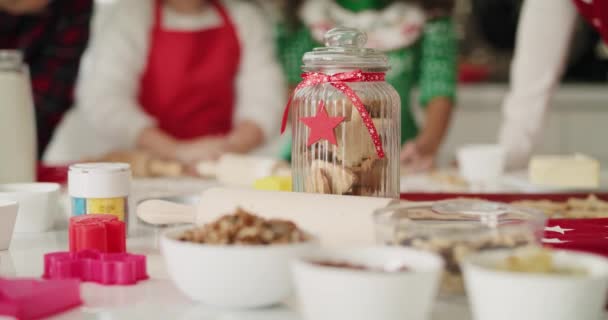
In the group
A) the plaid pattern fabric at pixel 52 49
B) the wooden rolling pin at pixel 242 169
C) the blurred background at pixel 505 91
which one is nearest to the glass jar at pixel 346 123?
the wooden rolling pin at pixel 242 169

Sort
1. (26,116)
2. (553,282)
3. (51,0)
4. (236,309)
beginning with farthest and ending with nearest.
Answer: (51,0), (26,116), (236,309), (553,282)

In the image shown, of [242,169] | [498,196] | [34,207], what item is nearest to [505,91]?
[242,169]

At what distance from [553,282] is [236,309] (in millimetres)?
272

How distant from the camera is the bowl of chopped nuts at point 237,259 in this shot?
69 cm

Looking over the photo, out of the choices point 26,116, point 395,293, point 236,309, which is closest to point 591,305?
point 395,293

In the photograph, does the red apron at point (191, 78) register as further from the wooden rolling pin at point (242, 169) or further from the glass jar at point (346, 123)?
the glass jar at point (346, 123)

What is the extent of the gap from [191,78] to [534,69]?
106 cm

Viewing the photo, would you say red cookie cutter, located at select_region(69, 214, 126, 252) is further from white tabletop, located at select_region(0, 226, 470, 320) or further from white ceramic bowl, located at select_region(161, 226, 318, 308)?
white ceramic bowl, located at select_region(161, 226, 318, 308)

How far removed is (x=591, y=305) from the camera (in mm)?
610

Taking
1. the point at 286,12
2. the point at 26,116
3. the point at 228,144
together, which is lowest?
the point at 228,144

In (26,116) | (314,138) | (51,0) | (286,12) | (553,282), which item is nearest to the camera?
(553,282)

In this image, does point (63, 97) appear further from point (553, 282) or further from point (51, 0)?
point (553, 282)

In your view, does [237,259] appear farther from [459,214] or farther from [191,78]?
[191,78]

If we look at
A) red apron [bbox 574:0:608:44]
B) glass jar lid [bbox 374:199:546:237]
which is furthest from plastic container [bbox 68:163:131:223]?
red apron [bbox 574:0:608:44]
